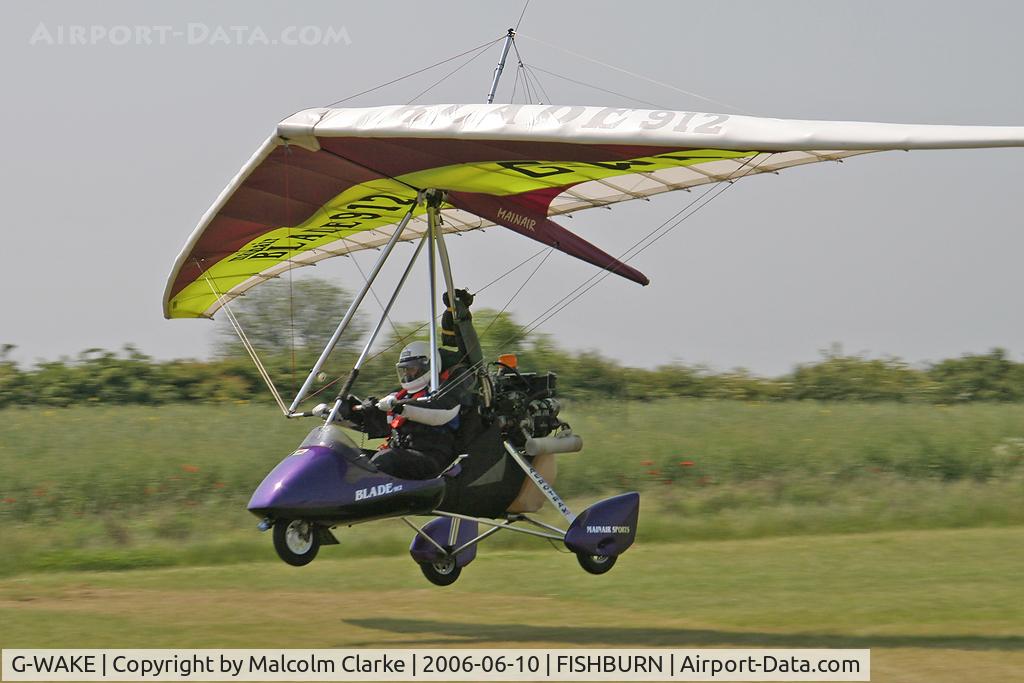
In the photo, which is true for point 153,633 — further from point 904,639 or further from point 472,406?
point 904,639

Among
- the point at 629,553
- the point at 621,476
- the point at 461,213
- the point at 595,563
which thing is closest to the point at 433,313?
the point at 595,563

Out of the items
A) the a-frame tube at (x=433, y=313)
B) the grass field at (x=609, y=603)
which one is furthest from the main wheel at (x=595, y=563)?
the a-frame tube at (x=433, y=313)

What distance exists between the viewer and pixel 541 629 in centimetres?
862

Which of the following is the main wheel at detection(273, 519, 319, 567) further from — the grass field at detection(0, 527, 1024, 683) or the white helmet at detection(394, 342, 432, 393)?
the white helmet at detection(394, 342, 432, 393)

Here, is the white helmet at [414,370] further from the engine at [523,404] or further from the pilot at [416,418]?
the engine at [523,404]

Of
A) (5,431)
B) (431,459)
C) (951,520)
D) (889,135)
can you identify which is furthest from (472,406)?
(5,431)

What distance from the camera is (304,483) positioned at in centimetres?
770

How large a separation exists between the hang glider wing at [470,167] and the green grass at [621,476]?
8.80 ft

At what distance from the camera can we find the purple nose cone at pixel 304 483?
762 centimetres

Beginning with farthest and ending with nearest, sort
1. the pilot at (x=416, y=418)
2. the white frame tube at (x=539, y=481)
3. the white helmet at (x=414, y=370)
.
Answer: the white frame tube at (x=539, y=481) → the white helmet at (x=414, y=370) → the pilot at (x=416, y=418)

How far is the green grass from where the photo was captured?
41.4ft

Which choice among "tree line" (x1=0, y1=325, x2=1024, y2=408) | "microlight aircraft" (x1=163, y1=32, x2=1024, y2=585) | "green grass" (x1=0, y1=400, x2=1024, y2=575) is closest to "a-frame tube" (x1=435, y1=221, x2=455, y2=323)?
"microlight aircraft" (x1=163, y1=32, x2=1024, y2=585)

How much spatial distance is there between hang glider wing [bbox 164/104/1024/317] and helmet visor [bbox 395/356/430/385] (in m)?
1.31

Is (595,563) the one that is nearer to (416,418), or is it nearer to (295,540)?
(416,418)
